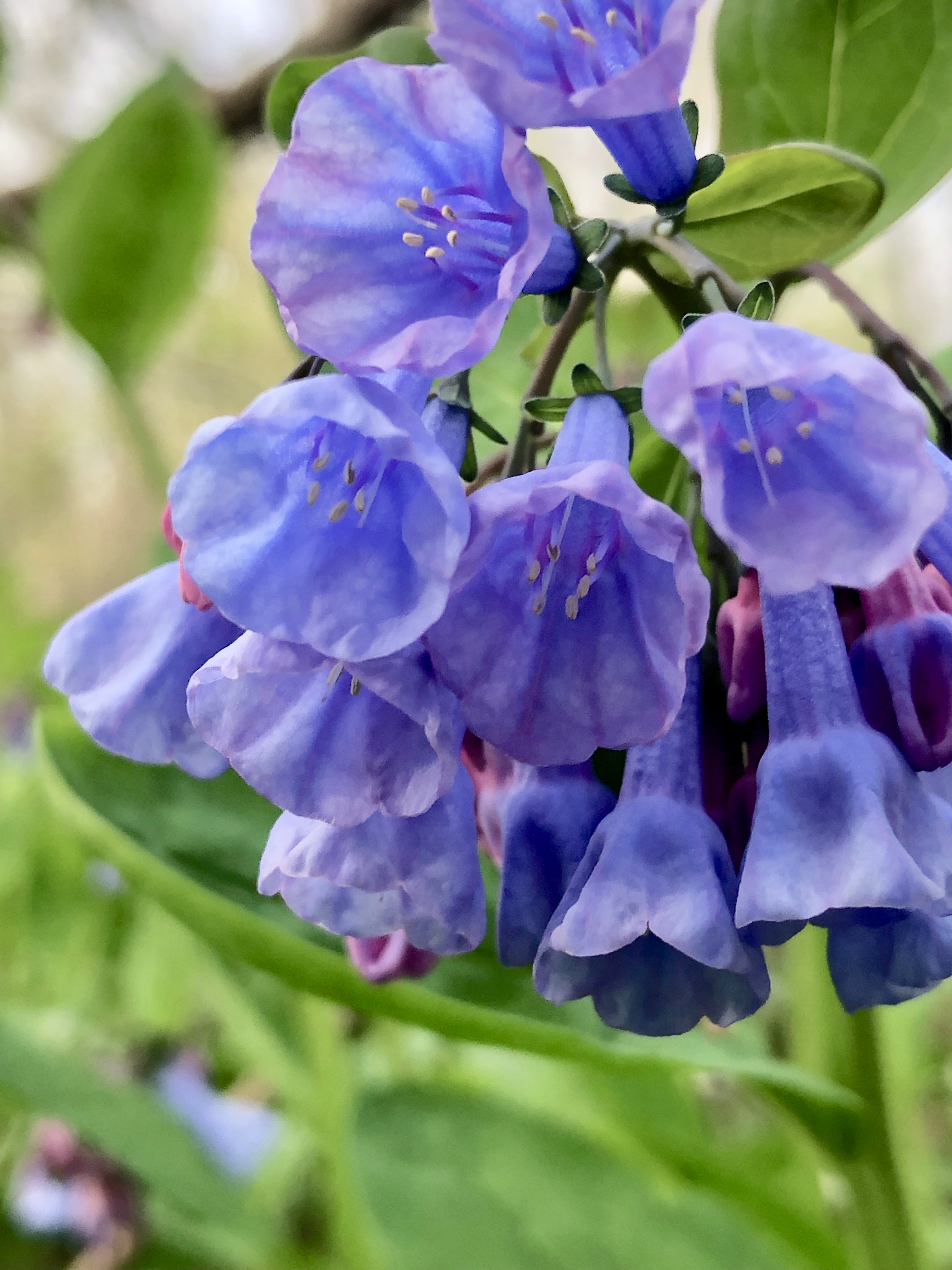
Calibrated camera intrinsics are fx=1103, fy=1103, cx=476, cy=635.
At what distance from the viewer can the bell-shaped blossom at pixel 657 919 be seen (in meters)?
0.31

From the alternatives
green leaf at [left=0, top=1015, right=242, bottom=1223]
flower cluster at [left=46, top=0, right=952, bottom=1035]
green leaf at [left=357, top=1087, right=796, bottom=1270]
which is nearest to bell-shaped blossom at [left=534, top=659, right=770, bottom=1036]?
flower cluster at [left=46, top=0, right=952, bottom=1035]

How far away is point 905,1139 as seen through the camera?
2.14ft

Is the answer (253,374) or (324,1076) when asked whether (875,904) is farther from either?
(253,374)

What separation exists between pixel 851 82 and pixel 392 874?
402 millimetres

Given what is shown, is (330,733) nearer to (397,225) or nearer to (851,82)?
(397,225)

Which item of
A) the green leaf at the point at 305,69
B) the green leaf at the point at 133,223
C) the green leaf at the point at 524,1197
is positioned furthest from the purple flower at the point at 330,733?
the green leaf at the point at 133,223

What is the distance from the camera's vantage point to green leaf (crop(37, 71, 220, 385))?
0.94m

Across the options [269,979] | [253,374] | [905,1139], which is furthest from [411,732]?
[253,374]

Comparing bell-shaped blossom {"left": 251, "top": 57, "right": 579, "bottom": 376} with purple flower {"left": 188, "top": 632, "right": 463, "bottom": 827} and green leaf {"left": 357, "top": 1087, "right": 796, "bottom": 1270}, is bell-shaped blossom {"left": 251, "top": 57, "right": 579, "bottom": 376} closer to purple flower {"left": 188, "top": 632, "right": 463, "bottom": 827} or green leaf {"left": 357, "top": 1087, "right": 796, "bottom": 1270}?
purple flower {"left": 188, "top": 632, "right": 463, "bottom": 827}

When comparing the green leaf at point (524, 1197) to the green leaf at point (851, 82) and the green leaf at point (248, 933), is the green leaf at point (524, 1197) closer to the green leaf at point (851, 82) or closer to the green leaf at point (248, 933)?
the green leaf at point (248, 933)

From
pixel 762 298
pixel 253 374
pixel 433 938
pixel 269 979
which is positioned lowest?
pixel 253 374

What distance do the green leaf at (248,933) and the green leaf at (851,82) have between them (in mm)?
380

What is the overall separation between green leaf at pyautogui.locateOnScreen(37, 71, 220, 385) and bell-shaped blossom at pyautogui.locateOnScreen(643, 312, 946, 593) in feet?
2.66

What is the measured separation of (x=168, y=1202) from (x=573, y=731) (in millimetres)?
828
